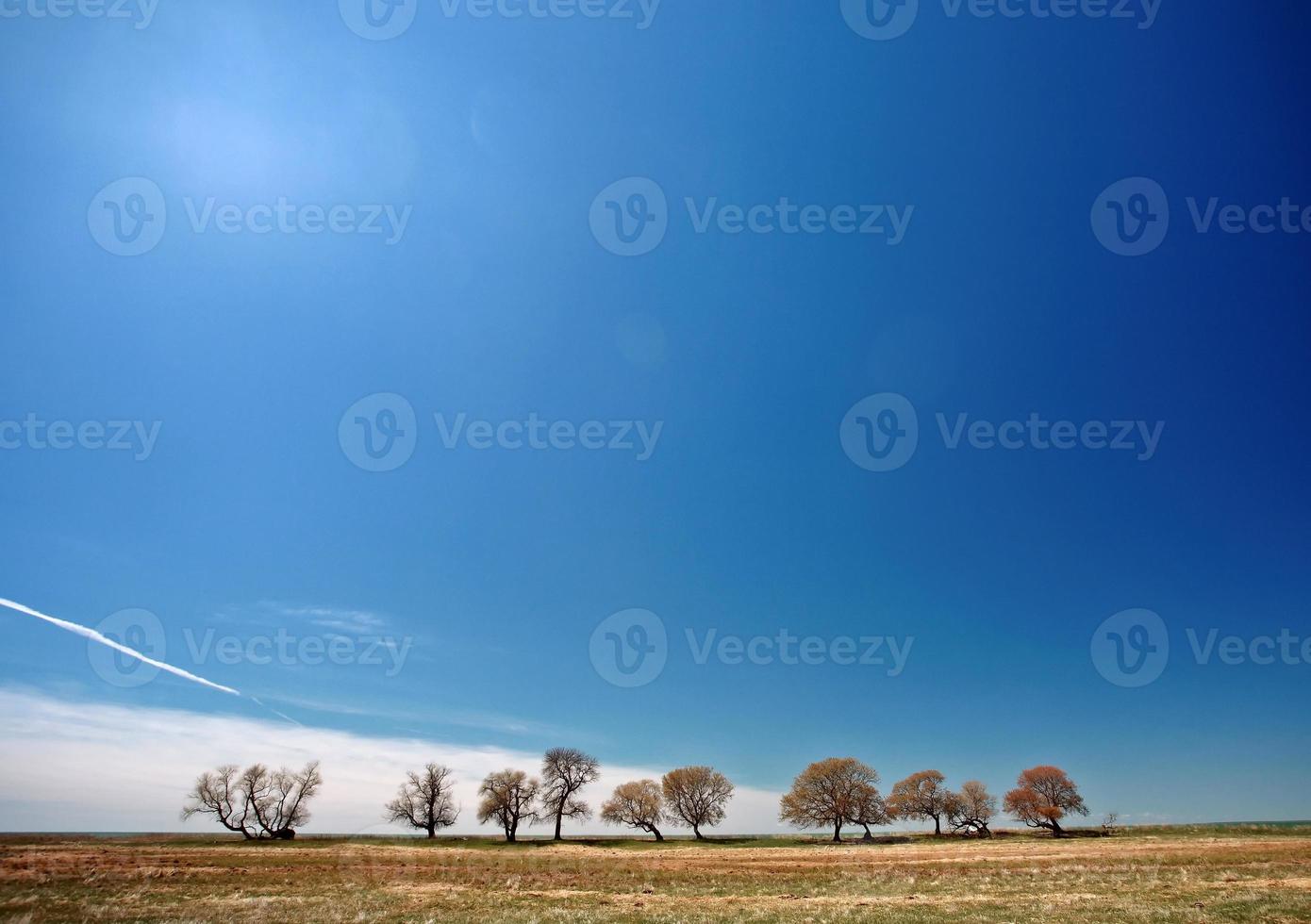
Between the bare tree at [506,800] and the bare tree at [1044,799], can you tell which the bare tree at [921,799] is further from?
the bare tree at [506,800]

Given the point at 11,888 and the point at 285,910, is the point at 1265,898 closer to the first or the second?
the point at 285,910

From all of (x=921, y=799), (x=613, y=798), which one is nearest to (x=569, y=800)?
(x=613, y=798)

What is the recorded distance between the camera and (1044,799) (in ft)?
326

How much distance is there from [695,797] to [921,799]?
4333 cm

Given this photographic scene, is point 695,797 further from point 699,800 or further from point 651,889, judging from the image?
point 651,889

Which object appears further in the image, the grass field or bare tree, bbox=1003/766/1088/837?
bare tree, bbox=1003/766/1088/837

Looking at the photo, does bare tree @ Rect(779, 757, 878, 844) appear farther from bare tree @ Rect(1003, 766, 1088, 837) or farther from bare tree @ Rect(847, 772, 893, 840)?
bare tree @ Rect(1003, 766, 1088, 837)

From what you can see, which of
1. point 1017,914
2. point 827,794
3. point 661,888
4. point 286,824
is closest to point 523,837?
point 286,824

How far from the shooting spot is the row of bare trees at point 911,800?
295 feet

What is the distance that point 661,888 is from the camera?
32406 mm

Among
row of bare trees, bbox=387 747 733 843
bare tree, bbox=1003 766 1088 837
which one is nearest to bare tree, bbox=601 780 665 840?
row of bare trees, bbox=387 747 733 843

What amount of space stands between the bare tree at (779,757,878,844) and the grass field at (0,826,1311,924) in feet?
165

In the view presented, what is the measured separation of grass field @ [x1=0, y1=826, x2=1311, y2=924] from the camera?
21.6 m

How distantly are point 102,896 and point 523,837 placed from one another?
8841 cm
